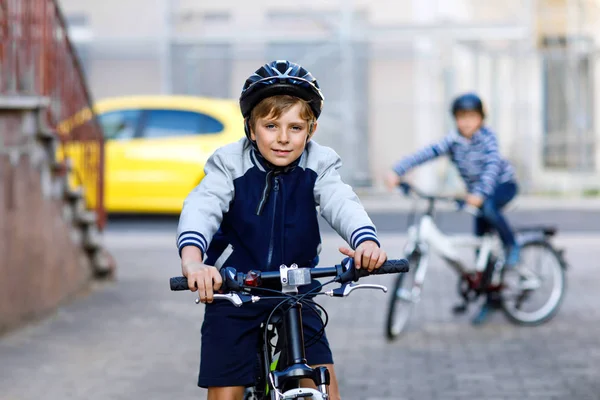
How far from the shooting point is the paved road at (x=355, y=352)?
633 cm

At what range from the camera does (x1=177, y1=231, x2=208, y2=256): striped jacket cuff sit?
3.59m

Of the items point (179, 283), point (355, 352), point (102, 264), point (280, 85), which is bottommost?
point (355, 352)

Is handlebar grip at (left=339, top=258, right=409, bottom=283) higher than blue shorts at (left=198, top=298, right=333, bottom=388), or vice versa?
handlebar grip at (left=339, top=258, right=409, bottom=283)

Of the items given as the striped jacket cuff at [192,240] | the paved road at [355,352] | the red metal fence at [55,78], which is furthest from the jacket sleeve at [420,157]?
the striped jacket cuff at [192,240]

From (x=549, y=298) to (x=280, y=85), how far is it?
5158 millimetres

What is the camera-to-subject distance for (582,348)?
24.2ft

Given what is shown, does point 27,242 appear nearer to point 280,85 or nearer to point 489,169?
point 489,169

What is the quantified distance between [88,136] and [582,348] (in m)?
4.80

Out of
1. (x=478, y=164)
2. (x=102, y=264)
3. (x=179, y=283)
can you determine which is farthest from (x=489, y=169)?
(x=179, y=283)

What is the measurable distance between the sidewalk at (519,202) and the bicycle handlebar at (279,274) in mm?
14005

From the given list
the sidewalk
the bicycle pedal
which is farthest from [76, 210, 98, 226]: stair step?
the sidewalk

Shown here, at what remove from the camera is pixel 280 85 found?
3.66 m

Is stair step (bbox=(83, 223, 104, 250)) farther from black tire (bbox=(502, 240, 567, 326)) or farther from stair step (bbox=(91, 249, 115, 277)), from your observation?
black tire (bbox=(502, 240, 567, 326))

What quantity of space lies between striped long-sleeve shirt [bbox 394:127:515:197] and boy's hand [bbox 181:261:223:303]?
4479 millimetres
